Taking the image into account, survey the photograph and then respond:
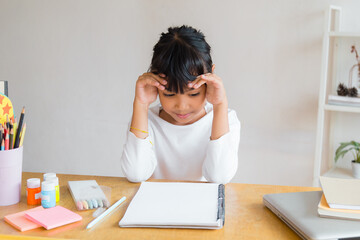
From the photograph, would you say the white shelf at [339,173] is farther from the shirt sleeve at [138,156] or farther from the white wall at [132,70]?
the shirt sleeve at [138,156]

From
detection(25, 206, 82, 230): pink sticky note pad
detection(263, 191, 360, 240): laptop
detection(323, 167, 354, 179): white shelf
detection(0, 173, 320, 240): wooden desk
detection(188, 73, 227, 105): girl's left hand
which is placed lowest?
detection(323, 167, 354, 179): white shelf

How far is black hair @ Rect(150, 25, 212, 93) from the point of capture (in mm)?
1178

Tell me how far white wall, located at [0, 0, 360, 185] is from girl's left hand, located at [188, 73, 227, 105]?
43.8 inches

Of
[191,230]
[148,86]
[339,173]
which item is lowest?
[339,173]

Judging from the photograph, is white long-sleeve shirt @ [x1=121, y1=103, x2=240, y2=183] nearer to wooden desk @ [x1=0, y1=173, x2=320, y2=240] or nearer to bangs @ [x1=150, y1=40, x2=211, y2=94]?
bangs @ [x1=150, y1=40, x2=211, y2=94]

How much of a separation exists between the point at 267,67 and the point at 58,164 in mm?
1564

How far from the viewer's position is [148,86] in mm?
1302

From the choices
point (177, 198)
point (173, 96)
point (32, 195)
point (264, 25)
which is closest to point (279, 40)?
point (264, 25)

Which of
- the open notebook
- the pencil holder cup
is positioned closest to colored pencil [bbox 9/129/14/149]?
the pencil holder cup

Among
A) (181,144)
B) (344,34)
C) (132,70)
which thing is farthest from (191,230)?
(132,70)

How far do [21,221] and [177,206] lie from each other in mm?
337

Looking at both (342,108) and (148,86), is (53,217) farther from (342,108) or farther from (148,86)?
(342,108)

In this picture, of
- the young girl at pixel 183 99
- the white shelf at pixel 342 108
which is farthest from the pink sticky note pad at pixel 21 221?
the white shelf at pixel 342 108

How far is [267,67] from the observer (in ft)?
7.48
